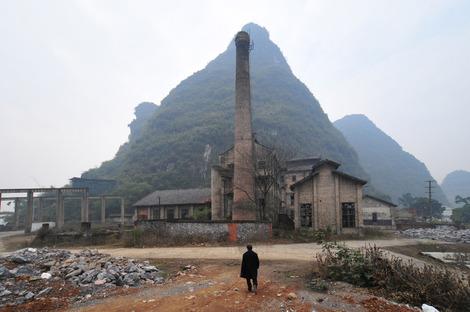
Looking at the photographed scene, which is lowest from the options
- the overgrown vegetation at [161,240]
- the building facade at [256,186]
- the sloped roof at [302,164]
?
the overgrown vegetation at [161,240]

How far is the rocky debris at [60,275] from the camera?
7.09 meters

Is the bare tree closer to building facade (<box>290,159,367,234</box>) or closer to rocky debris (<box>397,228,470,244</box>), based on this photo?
building facade (<box>290,159,367,234</box>)

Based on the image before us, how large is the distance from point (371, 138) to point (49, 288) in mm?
197403

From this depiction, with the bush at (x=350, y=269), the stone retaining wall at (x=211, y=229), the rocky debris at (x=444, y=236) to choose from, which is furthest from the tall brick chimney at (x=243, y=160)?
the rocky debris at (x=444, y=236)

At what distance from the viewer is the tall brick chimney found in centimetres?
2470

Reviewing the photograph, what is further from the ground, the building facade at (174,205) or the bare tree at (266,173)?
the bare tree at (266,173)

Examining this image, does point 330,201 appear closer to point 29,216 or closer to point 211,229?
point 211,229

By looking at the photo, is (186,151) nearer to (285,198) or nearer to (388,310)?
(285,198)

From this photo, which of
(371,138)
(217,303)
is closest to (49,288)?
(217,303)

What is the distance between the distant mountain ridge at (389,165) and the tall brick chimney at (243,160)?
114 metres

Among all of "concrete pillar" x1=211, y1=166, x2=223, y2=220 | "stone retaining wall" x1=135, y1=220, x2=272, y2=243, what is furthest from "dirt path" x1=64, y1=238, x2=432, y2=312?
"concrete pillar" x1=211, y1=166, x2=223, y2=220

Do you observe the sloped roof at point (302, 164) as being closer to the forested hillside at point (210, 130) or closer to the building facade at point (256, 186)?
the forested hillside at point (210, 130)

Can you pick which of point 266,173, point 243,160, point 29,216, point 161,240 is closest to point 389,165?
point 266,173

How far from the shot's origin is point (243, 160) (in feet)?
83.7
